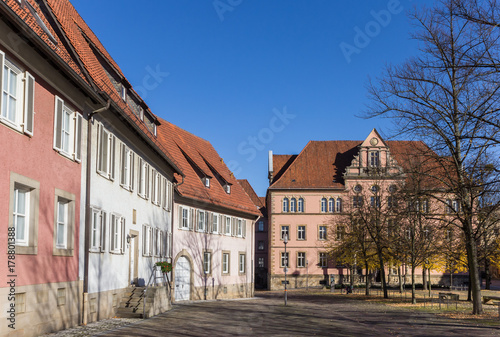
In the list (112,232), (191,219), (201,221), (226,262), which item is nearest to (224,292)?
(226,262)

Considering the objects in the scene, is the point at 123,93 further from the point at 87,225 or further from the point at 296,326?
the point at 296,326

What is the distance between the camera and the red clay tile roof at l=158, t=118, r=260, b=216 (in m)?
39.3

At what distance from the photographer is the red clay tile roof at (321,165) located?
72.8 meters

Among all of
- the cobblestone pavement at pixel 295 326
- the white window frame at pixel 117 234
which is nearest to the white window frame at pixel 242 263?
the cobblestone pavement at pixel 295 326

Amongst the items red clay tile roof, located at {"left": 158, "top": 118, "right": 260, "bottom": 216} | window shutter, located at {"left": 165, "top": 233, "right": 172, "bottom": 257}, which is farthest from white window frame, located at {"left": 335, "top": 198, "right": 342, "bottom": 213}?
window shutter, located at {"left": 165, "top": 233, "right": 172, "bottom": 257}

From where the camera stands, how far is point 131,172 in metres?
25.3

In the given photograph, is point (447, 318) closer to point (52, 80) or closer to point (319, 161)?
point (52, 80)

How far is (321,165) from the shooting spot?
245 feet

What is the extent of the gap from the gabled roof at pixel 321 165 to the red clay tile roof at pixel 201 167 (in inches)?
881

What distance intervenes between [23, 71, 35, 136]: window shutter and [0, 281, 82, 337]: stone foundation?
12.1 feet

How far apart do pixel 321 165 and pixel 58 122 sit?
2360 inches

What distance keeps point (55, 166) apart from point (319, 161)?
2377 inches

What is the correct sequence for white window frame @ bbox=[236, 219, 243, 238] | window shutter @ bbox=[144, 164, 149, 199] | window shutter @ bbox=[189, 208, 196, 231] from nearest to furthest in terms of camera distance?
window shutter @ bbox=[144, 164, 149, 199], window shutter @ bbox=[189, 208, 196, 231], white window frame @ bbox=[236, 219, 243, 238]

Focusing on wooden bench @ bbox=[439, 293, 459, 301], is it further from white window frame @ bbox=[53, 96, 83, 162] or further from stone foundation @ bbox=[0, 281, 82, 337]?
white window frame @ bbox=[53, 96, 83, 162]
